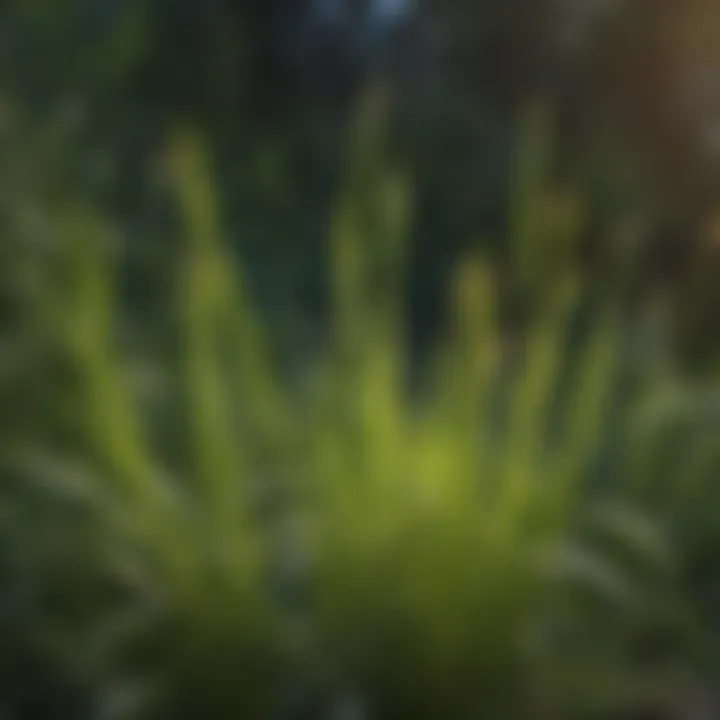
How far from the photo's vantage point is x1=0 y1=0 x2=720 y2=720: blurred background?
86.1 inches

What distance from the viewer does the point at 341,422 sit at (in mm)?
2316

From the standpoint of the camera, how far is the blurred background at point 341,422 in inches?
86.1

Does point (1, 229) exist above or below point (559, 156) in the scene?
below

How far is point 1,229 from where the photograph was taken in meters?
2.79

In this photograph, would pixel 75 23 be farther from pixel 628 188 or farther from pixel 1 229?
pixel 628 188

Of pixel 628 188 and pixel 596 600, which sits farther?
pixel 628 188

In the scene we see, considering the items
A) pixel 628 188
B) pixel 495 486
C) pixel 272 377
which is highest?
pixel 628 188

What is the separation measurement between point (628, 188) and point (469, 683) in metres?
1.85

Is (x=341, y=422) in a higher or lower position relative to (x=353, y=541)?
higher

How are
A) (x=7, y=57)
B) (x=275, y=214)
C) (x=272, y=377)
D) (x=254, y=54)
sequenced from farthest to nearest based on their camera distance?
(x=254, y=54), (x=275, y=214), (x=7, y=57), (x=272, y=377)

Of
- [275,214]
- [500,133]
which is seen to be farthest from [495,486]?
[500,133]

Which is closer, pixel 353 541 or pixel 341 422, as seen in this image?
pixel 353 541

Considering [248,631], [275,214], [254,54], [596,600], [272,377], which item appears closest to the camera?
[248,631]

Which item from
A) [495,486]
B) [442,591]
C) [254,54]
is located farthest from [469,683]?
[254,54]
